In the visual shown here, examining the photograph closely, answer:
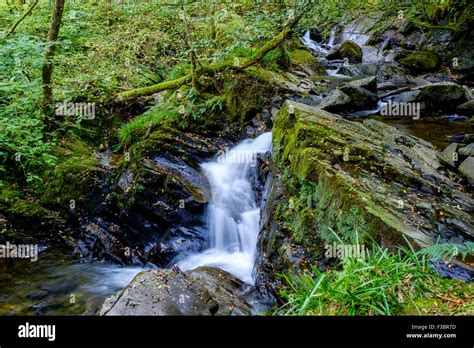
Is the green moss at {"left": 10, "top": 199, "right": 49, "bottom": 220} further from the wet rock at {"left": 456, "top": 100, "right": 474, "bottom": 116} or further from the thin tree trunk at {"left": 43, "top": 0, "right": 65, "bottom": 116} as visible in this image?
the wet rock at {"left": 456, "top": 100, "right": 474, "bottom": 116}

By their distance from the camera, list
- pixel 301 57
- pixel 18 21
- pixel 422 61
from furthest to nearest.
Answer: pixel 422 61 → pixel 301 57 → pixel 18 21

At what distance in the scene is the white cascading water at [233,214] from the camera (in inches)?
260

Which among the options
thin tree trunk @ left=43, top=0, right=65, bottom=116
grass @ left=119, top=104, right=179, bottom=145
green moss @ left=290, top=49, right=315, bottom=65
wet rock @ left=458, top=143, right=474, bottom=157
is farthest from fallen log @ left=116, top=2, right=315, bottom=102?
wet rock @ left=458, top=143, right=474, bottom=157

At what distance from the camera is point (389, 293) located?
8.54 ft

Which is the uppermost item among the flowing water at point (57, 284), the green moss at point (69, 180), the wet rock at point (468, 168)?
the wet rock at point (468, 168)

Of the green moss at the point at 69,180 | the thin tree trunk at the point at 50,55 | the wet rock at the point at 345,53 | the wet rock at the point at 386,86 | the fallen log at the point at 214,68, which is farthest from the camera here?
the wet rock at the point at 345,53

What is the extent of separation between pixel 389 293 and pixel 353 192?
74.3 inches

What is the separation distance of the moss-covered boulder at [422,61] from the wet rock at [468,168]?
433 inches

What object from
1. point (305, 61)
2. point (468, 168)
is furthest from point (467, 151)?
point (305, 61)

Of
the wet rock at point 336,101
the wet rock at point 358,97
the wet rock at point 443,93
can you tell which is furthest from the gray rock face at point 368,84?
the wet rock at point 336,101

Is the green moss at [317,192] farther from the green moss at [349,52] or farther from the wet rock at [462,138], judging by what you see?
the green moss at [349,52]

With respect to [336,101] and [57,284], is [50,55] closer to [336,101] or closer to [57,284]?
[57,284]

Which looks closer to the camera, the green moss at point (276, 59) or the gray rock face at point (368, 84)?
the green moss at point (276, 59)

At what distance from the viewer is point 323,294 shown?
8.95 feet
